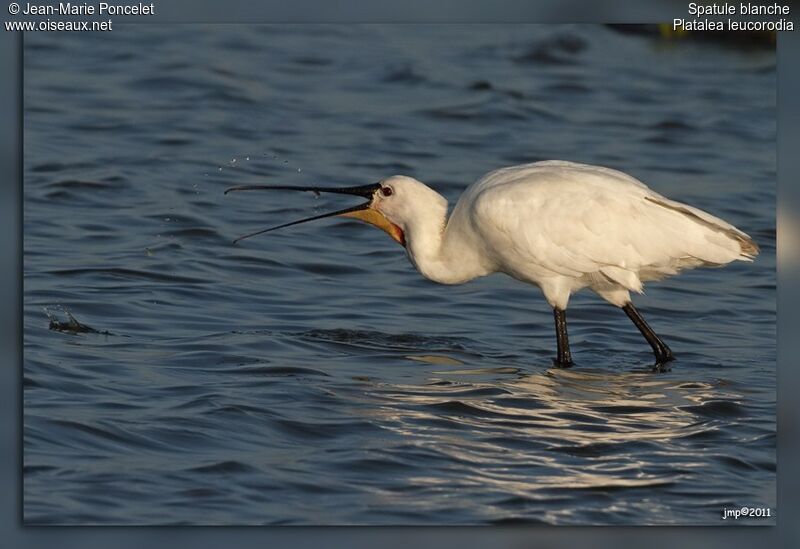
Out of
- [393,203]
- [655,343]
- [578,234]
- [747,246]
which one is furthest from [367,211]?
[747,246]

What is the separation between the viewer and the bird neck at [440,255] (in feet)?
30.2

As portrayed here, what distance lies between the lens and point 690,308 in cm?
952

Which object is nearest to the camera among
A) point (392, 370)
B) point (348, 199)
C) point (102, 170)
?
point (392, 370)

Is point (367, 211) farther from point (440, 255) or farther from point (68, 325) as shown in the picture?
point (68, 325)

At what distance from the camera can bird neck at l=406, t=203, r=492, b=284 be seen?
9.20 metres

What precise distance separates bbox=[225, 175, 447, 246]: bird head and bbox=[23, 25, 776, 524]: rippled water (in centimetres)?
43

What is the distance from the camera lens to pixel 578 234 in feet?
29.1

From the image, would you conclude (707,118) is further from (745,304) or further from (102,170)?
(102,170)

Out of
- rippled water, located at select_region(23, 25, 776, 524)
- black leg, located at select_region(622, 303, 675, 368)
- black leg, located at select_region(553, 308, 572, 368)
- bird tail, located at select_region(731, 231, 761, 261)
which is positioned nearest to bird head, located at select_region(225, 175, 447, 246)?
rippled water, located at select_region(23, 25, 776, 524)

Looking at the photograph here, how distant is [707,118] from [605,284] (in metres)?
1.79

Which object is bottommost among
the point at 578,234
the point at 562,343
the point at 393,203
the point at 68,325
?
the point at 562,343

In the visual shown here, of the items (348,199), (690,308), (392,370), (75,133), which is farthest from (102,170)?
(690,308)

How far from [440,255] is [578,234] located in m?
0.77

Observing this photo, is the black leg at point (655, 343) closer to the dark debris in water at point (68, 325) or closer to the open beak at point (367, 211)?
the open beak at point (367, 211)
